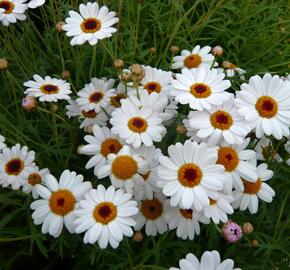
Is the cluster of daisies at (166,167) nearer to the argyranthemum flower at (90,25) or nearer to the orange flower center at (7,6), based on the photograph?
the argyranthemum flower at (90,25)

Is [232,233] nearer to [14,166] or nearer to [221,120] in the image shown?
[221,120]

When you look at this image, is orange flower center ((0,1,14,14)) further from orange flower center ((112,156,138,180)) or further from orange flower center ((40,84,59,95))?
orange flower center ((112,156,138,180))

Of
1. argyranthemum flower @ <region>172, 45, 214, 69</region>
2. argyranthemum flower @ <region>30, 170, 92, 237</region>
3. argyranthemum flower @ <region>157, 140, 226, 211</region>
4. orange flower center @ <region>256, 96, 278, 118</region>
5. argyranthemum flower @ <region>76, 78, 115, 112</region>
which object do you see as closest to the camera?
argyranthemum flower @ <region>157, 140, 226, 211</region>

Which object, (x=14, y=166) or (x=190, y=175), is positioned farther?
(x=14, y=166)

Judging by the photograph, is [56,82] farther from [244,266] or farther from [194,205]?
[244,266]

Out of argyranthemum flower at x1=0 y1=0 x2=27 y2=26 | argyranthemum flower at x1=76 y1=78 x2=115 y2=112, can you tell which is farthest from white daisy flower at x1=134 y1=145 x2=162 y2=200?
argyranthemum flower at x1=0 y1=0 x2=27 y2=26

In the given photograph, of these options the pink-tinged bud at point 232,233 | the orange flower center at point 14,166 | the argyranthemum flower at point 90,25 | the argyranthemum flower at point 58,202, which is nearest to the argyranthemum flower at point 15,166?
the orange flower center at point 14,166

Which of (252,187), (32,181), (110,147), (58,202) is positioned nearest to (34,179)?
(32,181)
